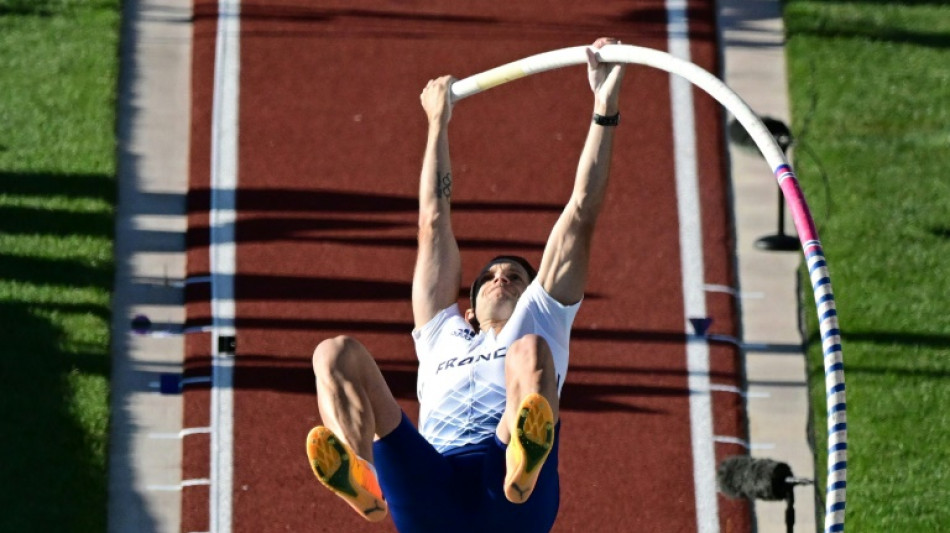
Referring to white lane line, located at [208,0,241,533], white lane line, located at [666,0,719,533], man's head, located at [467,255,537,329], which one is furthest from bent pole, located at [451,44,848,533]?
white lane line, located at [208,0,241,533]

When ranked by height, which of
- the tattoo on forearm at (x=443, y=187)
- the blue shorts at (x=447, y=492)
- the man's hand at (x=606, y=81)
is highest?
the man's hand at (x=606, y=81)

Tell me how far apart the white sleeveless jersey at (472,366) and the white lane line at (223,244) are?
2.39 meters

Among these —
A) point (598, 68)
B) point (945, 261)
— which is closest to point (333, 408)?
point (598, 68)

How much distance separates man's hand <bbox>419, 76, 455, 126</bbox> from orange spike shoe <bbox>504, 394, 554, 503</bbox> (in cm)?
217

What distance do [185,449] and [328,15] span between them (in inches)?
158

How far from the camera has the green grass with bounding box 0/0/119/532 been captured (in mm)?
12492

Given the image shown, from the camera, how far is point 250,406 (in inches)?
512

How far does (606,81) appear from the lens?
1060 centimetres

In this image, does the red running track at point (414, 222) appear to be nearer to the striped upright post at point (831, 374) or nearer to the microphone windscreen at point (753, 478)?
the microphone windscreen at point (753, 478)

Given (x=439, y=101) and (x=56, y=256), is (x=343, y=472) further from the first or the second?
(x=56, y=256)

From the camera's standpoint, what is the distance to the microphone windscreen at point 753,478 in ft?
37.3

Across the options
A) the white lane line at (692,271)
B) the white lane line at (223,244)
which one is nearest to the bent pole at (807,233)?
the white lane line at (692,271)

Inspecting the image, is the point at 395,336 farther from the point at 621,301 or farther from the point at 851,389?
the point at 851,389

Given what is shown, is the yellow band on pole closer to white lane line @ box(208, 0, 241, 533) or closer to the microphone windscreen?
the microphone windscreen
